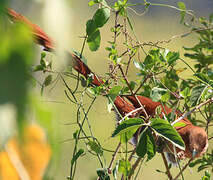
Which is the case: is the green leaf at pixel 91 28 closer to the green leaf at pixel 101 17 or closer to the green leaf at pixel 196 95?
the green leaf at pixel 101 17

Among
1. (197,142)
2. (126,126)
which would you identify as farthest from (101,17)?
(197,142)

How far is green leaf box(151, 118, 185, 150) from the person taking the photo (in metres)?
0.43

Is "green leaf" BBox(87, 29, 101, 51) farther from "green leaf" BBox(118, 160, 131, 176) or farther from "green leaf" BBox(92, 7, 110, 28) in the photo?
"green leaf" BBox(118, 160, 131, 176)

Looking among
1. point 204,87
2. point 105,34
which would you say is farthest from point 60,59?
point 105,34

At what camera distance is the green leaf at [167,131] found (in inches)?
16.9

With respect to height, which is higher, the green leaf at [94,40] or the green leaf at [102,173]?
the green leaf at [94,40]

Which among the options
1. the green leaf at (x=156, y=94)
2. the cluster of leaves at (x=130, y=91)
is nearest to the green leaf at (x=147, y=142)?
the cluster of leaves at (x=130, y=91)

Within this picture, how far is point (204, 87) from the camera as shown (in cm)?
60

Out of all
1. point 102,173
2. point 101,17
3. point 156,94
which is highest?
point 101,17

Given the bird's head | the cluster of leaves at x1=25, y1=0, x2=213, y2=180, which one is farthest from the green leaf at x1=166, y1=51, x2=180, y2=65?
the bird's head

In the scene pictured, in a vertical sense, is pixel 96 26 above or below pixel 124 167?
above

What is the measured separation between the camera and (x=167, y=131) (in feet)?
1.45

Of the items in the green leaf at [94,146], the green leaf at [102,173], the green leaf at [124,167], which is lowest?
the green leaf at [102,173]

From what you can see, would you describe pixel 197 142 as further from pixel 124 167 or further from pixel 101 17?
pixel 101 17
